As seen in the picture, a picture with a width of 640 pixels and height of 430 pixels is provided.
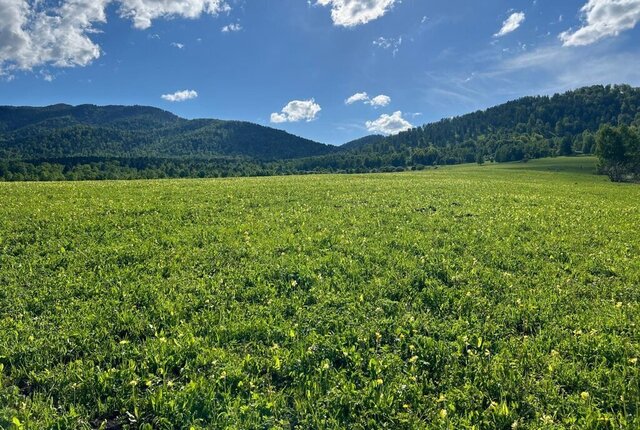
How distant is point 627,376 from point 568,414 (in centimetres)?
167

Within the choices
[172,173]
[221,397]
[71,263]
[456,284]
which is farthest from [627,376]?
[172,173]

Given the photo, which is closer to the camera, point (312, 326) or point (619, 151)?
point (312, 326)

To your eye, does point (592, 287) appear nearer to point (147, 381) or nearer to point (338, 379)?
point (338, 379)

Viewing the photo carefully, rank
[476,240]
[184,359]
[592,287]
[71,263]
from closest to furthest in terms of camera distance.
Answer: [184,359], [592,287], [71,263], [476,240]

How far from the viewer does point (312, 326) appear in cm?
811

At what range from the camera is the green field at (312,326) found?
229 inches

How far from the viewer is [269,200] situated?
22.0m

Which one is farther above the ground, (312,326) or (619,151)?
(619,151)

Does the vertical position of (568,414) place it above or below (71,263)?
below

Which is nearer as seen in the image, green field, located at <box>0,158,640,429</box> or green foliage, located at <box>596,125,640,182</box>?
green field, located at <box>0,158,640,429</box>

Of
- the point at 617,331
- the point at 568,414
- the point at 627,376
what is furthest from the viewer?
the point at 617,331

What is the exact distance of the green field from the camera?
580cm

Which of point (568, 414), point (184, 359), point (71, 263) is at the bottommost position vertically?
point (568, 414)

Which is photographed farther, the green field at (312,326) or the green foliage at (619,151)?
the green foliage at (619,151)
